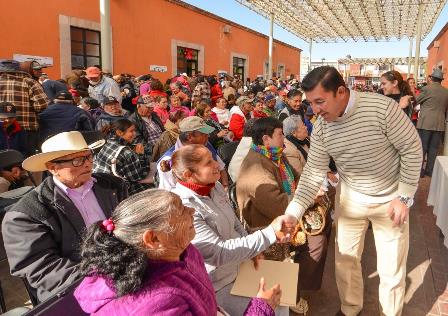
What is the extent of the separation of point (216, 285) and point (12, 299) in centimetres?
202

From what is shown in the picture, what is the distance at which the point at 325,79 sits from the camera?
2236 millimetres

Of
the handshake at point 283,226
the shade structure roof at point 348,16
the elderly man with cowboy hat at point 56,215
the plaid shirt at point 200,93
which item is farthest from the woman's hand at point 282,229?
the shade structure roof at point 348,16

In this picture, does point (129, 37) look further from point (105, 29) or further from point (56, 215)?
point (56, 215)

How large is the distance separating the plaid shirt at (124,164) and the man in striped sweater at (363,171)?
185 centimetres

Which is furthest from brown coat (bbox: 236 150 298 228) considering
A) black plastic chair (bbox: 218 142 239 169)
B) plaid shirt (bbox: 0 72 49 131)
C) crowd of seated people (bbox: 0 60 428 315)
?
plaid shirt (bbox: 0 72 49 131)

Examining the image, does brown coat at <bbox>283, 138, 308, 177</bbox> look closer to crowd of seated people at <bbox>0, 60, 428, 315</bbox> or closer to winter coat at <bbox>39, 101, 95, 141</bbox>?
crowd of seated people at <bbox>0, 60, 428, 315</bbox>

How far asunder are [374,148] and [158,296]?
1.61m

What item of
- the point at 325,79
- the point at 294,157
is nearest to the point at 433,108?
the point at 294,157

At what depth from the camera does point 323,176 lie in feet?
8.89

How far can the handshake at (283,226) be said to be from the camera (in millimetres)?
2328

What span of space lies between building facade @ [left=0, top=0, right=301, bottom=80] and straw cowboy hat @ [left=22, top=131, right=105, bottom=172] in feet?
23.0

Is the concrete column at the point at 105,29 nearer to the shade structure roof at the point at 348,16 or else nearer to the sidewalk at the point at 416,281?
the sidewalk at the point at 416,281

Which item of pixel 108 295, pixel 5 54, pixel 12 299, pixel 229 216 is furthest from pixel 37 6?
pixel 108 295

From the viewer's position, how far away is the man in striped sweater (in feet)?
7.47
